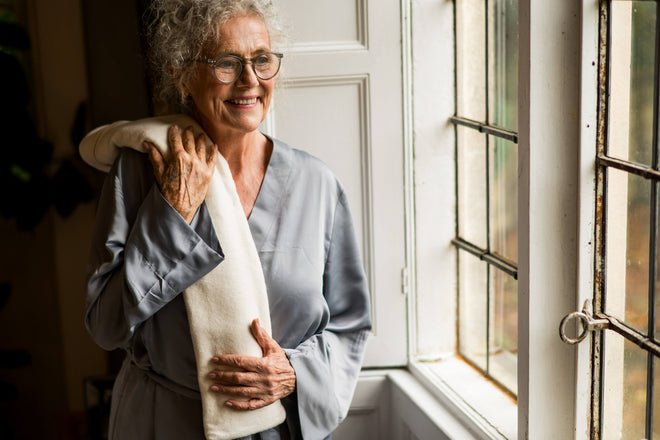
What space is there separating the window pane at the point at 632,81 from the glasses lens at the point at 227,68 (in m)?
0.69

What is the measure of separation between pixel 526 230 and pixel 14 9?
2.30 metres

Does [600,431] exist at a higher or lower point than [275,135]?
lower

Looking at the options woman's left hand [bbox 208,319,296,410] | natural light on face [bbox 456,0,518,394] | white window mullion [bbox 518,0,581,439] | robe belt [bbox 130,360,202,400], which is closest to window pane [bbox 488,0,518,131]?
natural light on face [bbox 456,0,518,394]

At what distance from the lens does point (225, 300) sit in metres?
1.55

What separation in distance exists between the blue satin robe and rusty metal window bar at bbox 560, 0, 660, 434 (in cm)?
47

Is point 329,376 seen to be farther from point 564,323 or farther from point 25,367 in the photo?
point 25,367

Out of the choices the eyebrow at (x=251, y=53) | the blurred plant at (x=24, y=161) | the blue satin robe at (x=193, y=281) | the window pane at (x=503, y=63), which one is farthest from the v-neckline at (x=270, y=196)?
the blurred plant at (x=24, y=161)

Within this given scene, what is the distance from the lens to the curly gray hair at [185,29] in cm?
152

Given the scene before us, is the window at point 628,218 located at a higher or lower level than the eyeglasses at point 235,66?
lower

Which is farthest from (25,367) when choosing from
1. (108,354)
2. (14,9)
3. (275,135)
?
(275,135)

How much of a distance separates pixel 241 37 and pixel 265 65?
72 mm

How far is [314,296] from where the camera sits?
5.37 feet

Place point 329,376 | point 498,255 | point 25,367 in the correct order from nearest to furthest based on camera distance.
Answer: point 329,376
point 498,255
point 25,367

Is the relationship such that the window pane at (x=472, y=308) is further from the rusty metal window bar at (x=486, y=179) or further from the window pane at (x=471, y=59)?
the window pane at (x=471, y=59)
